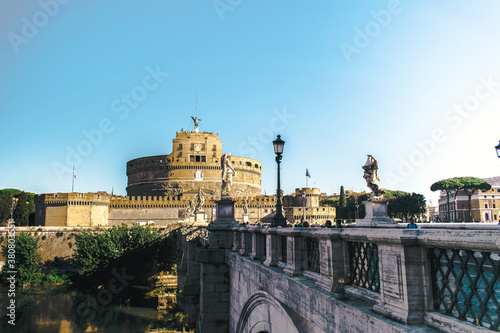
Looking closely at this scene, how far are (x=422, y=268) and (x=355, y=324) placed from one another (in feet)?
3.10

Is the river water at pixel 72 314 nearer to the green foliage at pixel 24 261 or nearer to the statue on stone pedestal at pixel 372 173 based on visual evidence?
the green foliage at pixel 24 261

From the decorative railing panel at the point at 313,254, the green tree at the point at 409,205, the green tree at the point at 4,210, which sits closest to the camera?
the decorative railing panel at the point at 313,254

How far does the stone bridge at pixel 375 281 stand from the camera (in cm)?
265

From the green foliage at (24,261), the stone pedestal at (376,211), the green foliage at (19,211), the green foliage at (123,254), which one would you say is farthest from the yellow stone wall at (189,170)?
the stone pedestal at (376,211)

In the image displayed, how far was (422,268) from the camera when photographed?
10.0 ft

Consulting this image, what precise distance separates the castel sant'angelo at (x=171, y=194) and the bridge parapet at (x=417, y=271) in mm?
47263

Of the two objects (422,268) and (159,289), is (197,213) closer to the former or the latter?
(159,289)

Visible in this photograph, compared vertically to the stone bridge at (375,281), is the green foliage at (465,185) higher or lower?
higher

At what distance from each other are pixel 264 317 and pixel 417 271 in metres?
4.74

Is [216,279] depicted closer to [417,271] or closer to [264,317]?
[264,317]

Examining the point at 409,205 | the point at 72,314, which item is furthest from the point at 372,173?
the point at 409,205

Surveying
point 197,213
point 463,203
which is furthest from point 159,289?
point 463,203

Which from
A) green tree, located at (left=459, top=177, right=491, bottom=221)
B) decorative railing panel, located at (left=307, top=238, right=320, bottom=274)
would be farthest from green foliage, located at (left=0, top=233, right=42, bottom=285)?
green tree, located at (left=459, top=177, right=491, bottom=221)

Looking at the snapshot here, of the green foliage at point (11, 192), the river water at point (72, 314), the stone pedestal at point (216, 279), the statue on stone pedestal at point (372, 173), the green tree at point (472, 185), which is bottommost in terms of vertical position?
the river water at point (72, 314)
